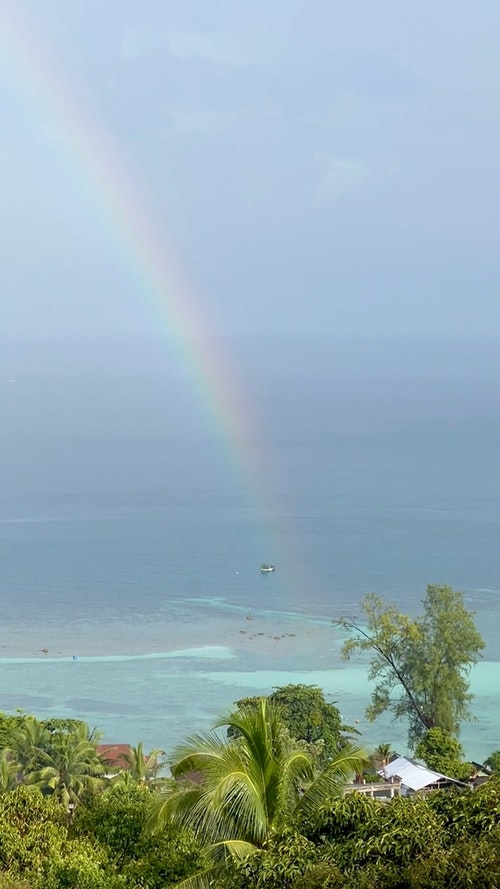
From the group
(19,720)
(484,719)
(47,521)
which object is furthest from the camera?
(47,521)

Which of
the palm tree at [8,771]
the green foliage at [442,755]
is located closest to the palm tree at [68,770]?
the palm tree at [8,771]

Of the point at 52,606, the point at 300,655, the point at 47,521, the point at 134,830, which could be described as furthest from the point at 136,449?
the point at 134,830

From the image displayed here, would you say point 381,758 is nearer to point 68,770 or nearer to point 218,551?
point 68,770

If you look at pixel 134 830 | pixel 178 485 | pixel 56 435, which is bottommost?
pixel 134 830

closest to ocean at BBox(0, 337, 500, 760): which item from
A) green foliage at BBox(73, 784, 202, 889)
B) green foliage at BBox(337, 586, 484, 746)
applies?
green foliage at BBox(337, 586, 484, 746)

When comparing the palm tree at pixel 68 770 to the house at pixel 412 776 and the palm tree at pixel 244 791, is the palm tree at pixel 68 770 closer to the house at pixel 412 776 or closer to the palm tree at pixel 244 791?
the house at pixel 412 776

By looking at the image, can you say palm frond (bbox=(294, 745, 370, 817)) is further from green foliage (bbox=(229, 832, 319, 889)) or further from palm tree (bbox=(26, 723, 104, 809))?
palm tree (bbox=(26, 723, 104, 809))

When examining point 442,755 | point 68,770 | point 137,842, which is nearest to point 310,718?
point 442,755

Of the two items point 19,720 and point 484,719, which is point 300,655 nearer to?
point 484,719
